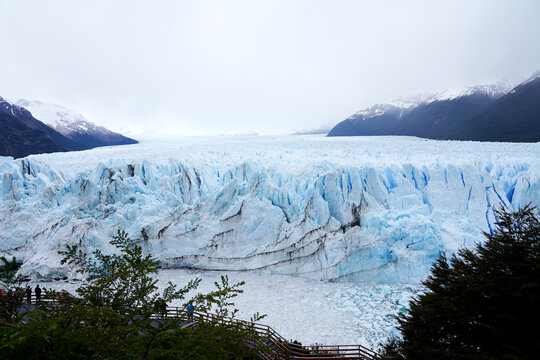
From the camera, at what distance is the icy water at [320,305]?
9500 mm

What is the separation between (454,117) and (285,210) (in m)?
58.9

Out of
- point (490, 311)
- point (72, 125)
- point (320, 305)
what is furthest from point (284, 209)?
point (72, 125)

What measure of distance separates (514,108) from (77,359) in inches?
2549

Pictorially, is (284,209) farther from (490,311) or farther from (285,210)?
(490,311)

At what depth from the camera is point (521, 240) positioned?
5059mm

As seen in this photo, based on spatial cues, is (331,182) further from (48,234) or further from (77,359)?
(48,234)

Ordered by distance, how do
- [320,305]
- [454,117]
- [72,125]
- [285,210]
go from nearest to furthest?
[320,305] < [285,210] < [454,117] < [72,125]

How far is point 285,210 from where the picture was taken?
1645 centimetres

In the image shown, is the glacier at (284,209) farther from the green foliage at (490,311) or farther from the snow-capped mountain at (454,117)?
the snow-capped mountain at (454,117)

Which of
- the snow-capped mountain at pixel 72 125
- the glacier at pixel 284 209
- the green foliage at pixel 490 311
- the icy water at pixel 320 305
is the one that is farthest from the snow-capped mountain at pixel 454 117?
the snow-capped mountain at pixel 72 125

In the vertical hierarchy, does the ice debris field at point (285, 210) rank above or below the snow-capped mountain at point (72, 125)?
below

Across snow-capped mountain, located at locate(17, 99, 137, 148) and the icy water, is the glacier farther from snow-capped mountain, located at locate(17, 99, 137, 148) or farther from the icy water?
snow-capped mountain, located at locate(17, 99, 137, 148)

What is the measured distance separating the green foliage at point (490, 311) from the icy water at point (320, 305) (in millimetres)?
4118

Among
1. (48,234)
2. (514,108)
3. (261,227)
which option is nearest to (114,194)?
(48,234)
